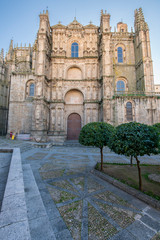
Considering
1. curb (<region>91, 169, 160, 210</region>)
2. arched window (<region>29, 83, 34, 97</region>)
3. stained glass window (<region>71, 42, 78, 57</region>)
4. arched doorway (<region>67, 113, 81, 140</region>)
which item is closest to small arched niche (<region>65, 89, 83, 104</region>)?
arched doorway (<region>67, 113, 81, 140</region>)

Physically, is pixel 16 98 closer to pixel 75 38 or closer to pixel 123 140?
pixel 75 38

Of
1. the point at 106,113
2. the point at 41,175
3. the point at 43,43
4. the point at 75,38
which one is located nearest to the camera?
the point at 41,175

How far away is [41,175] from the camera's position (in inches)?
194

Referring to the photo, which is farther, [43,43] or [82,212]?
[43,43]

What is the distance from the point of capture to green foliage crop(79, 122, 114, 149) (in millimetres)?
5423

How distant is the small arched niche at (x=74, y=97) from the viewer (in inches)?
805

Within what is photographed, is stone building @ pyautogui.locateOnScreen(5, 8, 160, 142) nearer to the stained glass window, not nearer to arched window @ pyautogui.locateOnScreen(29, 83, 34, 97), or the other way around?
arched window @ pyautogui.locateOnScreen(29, 83, 34, 97)

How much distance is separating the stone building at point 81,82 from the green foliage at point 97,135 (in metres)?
11.4

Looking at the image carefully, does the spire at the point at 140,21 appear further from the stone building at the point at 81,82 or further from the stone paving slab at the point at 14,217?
the stone paving slab at the point at 14,217

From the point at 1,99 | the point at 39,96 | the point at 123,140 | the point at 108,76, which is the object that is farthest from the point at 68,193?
the point at 1,99

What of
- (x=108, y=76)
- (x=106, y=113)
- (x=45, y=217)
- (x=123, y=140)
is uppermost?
(x=108, y=76)

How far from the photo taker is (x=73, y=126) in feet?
65.2

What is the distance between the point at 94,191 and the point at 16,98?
21.4 m

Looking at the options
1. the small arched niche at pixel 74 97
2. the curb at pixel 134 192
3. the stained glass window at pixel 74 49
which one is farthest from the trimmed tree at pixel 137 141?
the stained glass window at pixel 74 49
